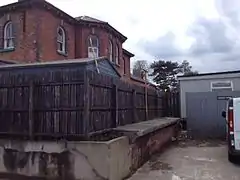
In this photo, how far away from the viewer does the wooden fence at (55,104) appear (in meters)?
6.32

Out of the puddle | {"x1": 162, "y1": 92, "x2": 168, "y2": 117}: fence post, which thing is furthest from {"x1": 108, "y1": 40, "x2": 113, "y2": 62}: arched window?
the puddle

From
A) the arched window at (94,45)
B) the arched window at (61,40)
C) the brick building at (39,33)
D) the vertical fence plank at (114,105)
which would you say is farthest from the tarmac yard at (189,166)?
the arched window at (94,45)

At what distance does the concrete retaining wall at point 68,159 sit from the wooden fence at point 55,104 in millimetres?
283

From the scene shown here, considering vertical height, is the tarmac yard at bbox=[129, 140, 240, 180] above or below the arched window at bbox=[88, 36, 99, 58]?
below

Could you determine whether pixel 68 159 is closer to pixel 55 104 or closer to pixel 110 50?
pixel 55 104

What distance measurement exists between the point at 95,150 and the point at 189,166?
3.39 m

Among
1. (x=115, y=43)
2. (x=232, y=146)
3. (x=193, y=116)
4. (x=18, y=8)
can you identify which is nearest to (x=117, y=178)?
(x=232, y=146)

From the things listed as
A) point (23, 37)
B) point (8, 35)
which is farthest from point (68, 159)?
point (8, 35)

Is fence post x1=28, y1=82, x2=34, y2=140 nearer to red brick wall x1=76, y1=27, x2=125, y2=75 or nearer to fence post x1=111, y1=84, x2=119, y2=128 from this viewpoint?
fence post x1=111, y1=84, x2=119, y2=128

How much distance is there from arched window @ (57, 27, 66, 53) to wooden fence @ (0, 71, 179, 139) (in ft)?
37.7

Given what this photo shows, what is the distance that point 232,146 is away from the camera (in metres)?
8.16

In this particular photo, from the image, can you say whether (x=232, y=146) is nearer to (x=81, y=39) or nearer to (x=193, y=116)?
(x=193, y=116)

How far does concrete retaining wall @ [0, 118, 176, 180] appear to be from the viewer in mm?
5875

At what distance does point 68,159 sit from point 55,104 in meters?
1.23
